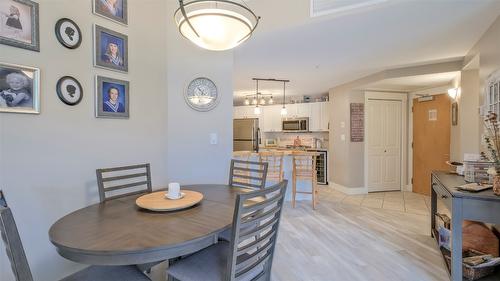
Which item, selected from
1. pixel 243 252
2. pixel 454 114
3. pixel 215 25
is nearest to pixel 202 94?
pixel 215 25

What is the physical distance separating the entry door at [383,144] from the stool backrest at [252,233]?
175 inches

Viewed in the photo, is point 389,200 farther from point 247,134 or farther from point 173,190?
point 173,190

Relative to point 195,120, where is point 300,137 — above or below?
below

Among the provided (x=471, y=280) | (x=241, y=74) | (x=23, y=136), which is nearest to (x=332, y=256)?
(x=471, y=280)

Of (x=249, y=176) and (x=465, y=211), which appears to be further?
(x=249, y=176)

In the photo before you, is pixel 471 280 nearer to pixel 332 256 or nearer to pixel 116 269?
pixel 332 256

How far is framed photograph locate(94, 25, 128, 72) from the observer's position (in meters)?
2.16

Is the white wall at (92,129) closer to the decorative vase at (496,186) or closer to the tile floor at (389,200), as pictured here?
the decorative vase at (496,186)

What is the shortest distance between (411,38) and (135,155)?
3.12 meters

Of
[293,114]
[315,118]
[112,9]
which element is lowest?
[315,118]

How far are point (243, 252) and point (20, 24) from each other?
6.61 ft

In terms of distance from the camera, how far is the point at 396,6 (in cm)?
211

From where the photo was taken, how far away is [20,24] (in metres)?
1.69

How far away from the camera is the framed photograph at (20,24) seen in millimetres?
1613
